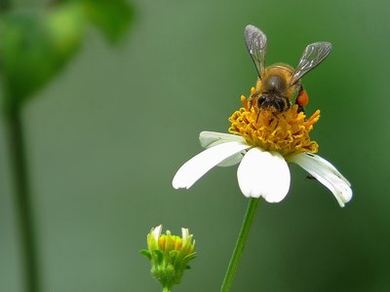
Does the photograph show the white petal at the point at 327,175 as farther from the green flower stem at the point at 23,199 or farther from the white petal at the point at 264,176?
the green flower stem at the point at 23,199

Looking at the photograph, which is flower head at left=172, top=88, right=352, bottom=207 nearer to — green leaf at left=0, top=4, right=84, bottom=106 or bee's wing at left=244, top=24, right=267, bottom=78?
bee's wing at left=244, top=24, right=267, bottom=78

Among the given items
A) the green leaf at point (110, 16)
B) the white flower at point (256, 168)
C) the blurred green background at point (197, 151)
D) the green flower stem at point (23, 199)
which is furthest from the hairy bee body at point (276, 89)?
the blurred green background at point (197, 151)

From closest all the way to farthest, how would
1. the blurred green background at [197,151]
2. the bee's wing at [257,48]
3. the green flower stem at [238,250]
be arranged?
the green flower stem at [238,250] → the bee's wing at [257,48] → the blurred green background at [197,151]

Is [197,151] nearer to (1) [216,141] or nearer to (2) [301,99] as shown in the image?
(2) [301,99]

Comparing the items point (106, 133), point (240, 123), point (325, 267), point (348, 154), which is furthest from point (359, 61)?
point (240, 123)

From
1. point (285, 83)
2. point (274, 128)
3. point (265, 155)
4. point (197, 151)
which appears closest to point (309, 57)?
point (285, 83)

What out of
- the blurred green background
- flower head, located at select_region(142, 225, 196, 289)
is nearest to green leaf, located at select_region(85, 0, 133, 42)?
flower head, located at select_region(142, 225, 196, 289)

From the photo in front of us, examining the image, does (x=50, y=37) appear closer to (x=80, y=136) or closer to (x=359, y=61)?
(x=359, y=61)
